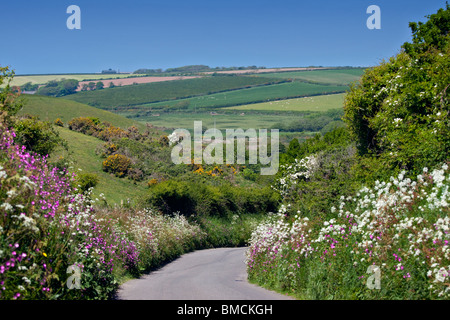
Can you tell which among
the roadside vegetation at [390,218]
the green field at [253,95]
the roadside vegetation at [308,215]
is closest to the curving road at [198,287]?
the roadside vegetation at [308,215]

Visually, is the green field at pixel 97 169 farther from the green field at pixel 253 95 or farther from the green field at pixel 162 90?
the green field at pixel 253 95

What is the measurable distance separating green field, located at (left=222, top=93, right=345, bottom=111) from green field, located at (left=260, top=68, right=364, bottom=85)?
22.6 metres

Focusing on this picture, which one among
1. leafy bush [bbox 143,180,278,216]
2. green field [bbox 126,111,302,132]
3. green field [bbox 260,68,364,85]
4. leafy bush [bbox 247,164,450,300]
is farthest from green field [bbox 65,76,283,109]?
leafy bush [bbox 247,164,450,300]

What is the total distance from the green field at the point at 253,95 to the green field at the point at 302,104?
14.0 feet

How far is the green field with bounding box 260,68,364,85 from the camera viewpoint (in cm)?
17052

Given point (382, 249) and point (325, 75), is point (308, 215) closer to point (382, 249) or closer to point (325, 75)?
point (382, 249)

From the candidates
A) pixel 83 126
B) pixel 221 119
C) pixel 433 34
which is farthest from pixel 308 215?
pixel 221 119

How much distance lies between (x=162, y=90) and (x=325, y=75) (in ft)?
200

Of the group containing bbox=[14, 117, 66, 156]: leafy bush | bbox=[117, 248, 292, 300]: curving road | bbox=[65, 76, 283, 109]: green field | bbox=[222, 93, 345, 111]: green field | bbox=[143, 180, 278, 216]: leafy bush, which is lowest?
bbox=[143, 180, 278, 216]: leafy bush

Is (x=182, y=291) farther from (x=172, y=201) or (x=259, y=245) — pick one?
(x=172, y=201)

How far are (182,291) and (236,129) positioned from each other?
9135 centimetres

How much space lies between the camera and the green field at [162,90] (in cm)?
14450

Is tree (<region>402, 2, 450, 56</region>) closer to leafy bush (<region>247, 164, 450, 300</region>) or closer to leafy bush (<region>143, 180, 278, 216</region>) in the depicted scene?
leafy bush (<region>247, 164, 450, 300</region>)

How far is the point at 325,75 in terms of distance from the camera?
181750mm
